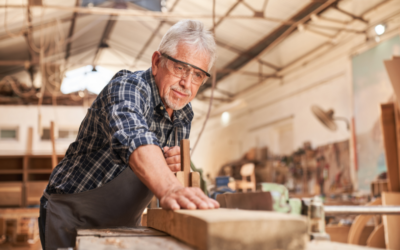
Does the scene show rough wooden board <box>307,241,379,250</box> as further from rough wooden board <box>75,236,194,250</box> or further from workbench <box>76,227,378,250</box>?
rough wooden board <box>75,236,194,250</box>

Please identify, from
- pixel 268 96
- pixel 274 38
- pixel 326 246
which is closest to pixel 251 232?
pixel 326 246

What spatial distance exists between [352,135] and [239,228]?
28.1ft

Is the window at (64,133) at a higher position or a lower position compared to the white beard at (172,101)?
higher

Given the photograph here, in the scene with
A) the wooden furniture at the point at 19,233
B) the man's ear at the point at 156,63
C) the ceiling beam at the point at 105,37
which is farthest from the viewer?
the ceiling beam at the point at 105,37

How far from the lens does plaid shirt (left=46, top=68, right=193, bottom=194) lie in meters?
1.25

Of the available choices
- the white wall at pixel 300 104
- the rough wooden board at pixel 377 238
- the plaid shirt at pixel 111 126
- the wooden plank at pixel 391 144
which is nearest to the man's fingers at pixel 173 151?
the plaid shirt at pixel 111 126

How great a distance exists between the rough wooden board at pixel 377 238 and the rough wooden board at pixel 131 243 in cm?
419

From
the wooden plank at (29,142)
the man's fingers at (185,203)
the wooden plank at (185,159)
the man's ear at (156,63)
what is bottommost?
the man's fingers at (185,203)

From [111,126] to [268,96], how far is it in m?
12.0

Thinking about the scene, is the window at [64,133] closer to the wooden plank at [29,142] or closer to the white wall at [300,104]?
the wooden plank at [29,142]

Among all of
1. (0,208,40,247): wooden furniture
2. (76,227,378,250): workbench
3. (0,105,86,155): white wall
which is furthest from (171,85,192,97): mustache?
(0,105,86,155): white wall

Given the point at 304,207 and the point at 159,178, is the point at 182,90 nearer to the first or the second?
the point at 159,178

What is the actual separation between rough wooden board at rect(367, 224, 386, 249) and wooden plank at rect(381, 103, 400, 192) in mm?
724

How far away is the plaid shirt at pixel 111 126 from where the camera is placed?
1248 mm
